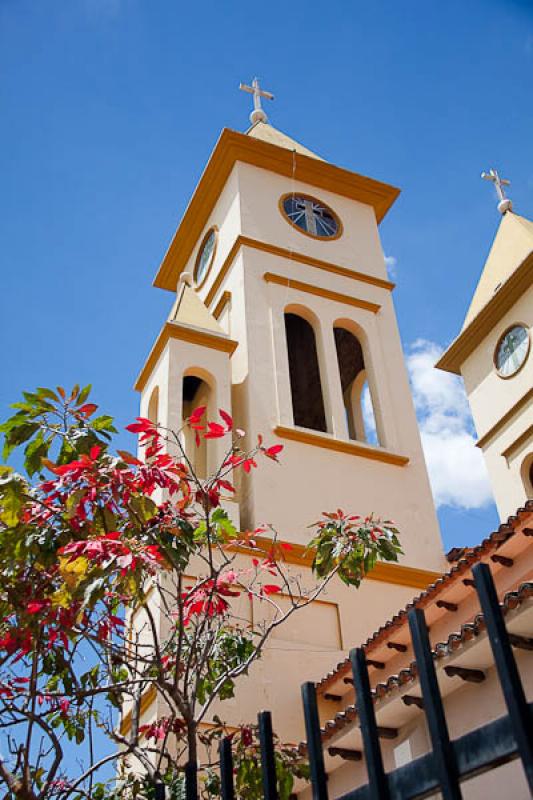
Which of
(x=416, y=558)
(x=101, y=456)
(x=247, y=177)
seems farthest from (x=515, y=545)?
(x=247, y=177)

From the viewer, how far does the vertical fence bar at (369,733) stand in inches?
97.4

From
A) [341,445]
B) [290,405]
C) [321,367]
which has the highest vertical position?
[321,367]

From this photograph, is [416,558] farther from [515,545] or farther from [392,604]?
[515,545]

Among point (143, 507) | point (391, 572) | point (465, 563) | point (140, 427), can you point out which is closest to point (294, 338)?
point (391, 572)

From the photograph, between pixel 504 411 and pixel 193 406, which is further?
pixel 504 411

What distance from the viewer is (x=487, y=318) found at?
1745 cm

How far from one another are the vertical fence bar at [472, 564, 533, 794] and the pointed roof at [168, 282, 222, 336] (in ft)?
37.8

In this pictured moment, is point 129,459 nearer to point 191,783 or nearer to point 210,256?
point 191,783

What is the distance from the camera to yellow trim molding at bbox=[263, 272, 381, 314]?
1528cm

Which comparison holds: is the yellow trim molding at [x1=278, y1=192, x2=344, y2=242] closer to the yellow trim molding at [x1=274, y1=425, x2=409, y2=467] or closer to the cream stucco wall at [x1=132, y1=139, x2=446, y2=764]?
the cream stucco wall at [x1=132, y1=139, x2=446, y2=764]

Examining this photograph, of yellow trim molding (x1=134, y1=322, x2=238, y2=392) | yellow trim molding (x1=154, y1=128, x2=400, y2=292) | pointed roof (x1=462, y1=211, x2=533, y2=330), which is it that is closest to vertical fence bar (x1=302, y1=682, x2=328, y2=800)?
yellow trim molding (x1=134, y1=322, x2=238, y2=392)

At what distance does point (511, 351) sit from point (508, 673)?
49.8 feet

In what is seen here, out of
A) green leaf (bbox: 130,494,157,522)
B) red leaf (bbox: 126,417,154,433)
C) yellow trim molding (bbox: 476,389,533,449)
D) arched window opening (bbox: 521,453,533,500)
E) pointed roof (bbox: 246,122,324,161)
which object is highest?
pointed roof (bbox: 246,122,324,161)

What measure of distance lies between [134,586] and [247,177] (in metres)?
13.4
